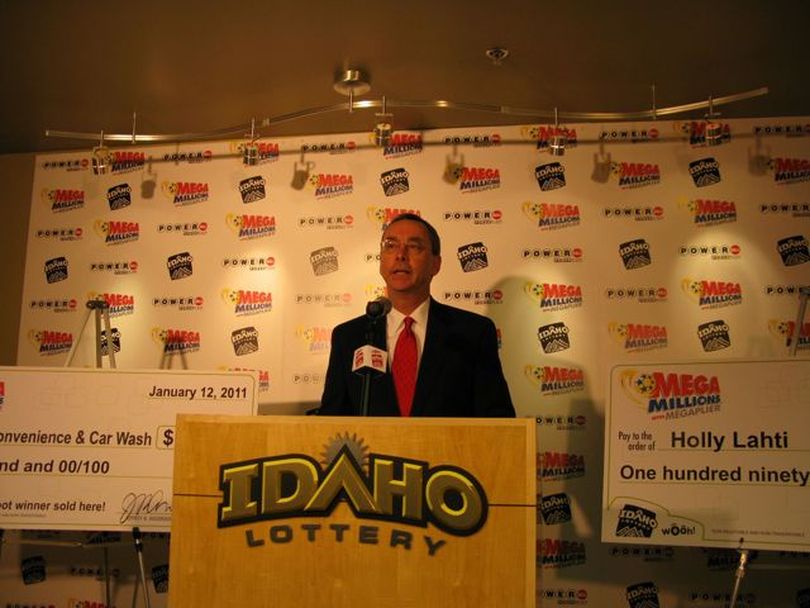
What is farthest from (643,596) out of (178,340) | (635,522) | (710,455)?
(178,340)

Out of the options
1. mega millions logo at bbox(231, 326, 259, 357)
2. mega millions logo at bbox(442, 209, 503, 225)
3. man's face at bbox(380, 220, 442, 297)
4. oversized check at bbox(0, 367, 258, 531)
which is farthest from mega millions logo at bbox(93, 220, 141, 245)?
man's face at bbox(380, 220, 442, 297)

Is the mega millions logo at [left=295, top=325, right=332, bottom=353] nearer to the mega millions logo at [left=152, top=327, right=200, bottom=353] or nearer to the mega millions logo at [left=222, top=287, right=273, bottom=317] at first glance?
the mega millions logo at [left=222, top=287, right=273, bottom=317]

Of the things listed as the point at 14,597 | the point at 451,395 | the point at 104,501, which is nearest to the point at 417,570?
the point at 451,395

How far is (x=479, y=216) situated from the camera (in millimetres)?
4832

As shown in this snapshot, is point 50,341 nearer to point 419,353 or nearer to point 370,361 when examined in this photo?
point 419,353

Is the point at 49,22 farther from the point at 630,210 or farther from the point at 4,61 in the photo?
the point at 630,210

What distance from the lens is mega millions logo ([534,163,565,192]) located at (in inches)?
189

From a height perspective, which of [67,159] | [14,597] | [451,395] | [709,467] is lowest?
[14,597]

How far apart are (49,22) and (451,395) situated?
100 inches

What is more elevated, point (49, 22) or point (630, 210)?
point (49, 22)

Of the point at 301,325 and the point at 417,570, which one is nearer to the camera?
the point at 417,570

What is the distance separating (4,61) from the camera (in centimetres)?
412

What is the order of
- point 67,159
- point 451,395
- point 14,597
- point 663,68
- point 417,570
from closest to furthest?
point 417,570 → point 451,395 → point 663,68 → point 14,597 → point 67,159

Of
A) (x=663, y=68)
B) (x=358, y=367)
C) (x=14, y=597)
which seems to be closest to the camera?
(x=358, y=367)
